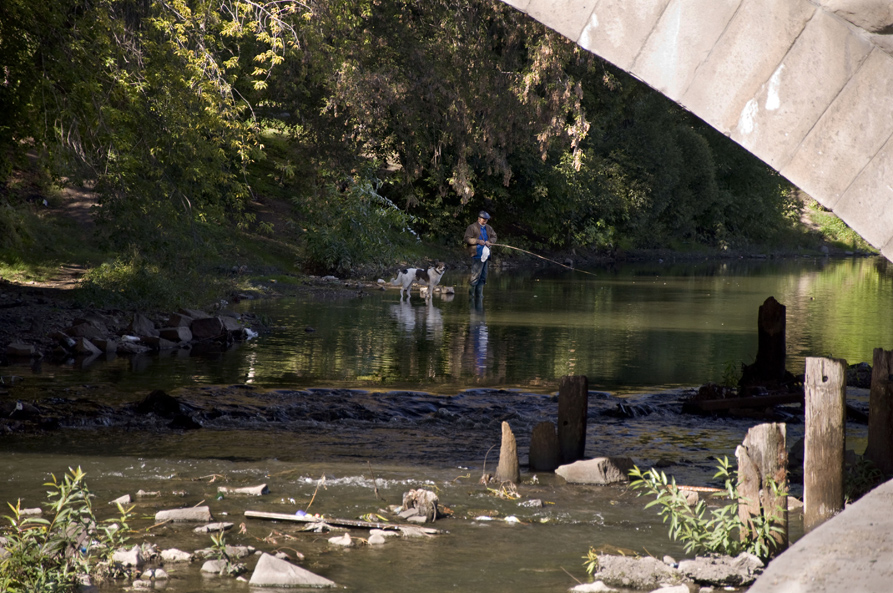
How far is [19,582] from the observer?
520cm

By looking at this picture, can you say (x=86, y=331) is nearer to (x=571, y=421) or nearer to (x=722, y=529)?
(x=571, y=421)

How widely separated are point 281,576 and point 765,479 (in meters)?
3.21

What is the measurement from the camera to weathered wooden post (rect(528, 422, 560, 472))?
8.95m

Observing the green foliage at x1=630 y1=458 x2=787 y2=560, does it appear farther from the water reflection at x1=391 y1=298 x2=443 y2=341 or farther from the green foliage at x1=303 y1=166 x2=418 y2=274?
the green foliage at x1=303 y1=166 x2=418 y2=274

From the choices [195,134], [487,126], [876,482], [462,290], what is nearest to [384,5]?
[487,126]

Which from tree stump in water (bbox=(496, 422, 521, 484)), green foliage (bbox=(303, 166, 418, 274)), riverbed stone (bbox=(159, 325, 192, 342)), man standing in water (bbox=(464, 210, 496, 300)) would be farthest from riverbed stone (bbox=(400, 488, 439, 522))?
green foliage (bbox=(303, 166, 418, 274))

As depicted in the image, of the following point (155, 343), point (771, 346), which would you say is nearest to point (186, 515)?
point (771, 346)

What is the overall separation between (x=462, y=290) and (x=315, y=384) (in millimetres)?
15976

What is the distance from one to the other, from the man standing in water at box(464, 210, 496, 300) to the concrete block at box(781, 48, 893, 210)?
2064 cm

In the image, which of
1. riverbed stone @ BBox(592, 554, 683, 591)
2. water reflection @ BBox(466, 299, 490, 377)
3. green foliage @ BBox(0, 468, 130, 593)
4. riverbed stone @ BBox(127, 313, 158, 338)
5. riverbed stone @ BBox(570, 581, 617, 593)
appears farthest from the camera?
riverbed stone @ BBox(127, 313, 158, 338)

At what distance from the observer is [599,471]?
27.8 ft

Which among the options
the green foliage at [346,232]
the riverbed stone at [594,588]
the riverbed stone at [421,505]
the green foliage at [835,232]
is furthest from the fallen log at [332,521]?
the green foliage at [835,232]

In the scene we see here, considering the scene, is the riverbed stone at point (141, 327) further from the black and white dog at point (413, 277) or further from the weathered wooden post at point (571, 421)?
the weathered wooden post at point (571, 421)

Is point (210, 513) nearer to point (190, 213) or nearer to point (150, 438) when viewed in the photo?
point (150, 438)
